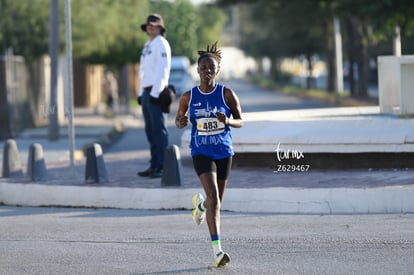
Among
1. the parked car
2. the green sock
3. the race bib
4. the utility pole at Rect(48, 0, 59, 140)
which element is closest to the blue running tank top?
the race bib

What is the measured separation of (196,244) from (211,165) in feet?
4.50

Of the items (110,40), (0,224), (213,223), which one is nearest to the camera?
(213,223)

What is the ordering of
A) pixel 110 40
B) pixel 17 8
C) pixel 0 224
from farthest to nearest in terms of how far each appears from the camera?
pixel 110 40
pixel 17 8
pixel 0 224

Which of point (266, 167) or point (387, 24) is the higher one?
point (387, 24)

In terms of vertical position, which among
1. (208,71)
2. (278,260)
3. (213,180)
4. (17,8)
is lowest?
(278,260)

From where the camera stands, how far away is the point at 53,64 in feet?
87.2

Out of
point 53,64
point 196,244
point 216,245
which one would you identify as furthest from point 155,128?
point 53,64

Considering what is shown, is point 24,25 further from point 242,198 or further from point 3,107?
point 242,198

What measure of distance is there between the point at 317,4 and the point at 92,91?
13796 mm

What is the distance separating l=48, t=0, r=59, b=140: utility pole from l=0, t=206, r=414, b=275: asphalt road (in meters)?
13.2

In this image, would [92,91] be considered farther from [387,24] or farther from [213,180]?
[213,180]

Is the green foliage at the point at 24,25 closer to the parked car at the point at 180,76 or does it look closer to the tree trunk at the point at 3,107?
the tree trunk at the point at 3,107

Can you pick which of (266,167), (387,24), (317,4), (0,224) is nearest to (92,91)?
(317,4)

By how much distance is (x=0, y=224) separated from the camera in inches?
481
